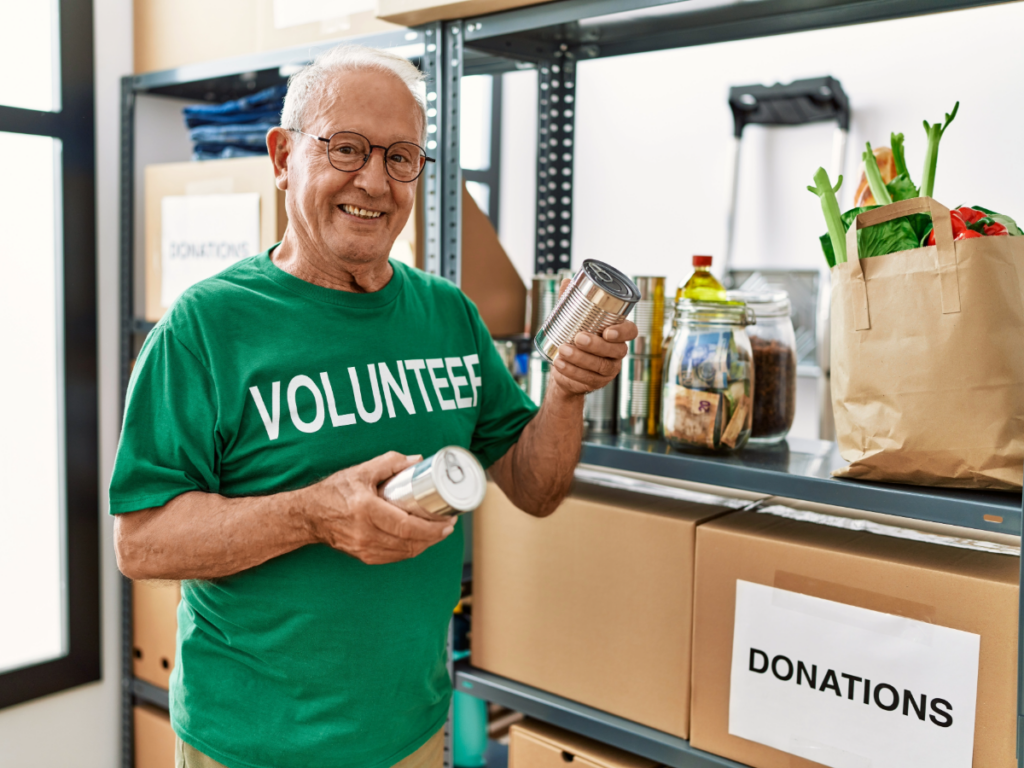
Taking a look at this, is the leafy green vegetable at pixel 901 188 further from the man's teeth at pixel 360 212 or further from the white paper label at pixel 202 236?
the white paper label at pixel 202 236

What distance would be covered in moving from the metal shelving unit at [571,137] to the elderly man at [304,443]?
10.8 inches

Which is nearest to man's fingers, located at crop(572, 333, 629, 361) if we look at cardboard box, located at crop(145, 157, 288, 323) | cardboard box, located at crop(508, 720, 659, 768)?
cardboard box, located at crop(508, 720, 659, 768)

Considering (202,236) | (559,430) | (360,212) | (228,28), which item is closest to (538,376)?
(559,430)

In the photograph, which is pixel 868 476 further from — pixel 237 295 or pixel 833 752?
pixel 237 295

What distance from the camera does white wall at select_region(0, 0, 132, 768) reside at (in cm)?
210

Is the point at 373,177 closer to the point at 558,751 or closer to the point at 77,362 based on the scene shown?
the point at 558,751

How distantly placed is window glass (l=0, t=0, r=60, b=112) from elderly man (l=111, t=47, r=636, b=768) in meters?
1.22

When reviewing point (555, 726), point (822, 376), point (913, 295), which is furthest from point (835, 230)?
point (822, 376)

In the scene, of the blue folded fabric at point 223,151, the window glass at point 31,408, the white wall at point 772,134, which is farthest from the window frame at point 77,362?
the white wall at point 772,134

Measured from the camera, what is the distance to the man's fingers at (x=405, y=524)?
863 mm

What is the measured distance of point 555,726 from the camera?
4.83 feet

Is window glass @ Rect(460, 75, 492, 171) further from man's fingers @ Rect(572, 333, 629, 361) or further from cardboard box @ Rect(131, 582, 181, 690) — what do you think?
man's fingers @ Rect(572, 333, 629, 361)

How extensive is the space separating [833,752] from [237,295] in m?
0.97

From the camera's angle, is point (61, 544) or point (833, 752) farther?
point (61, 544)
